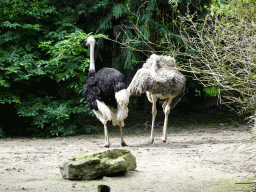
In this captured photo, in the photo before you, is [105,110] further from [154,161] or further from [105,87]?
[154,161]

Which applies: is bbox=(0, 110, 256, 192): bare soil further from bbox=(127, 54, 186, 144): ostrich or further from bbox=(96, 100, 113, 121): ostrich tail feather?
bbox=(127, 54, 186, 144): ostrich

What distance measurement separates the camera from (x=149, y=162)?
716 cm

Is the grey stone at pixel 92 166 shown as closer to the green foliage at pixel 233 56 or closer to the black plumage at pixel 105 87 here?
the green foliage at pixel 233 56

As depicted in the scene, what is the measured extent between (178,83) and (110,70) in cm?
163

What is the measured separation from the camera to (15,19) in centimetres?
1086

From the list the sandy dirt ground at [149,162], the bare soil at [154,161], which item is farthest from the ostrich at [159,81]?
the sandy dirt ground at [149,162]

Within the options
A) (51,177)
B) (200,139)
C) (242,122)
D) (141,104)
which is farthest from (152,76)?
(141,104)

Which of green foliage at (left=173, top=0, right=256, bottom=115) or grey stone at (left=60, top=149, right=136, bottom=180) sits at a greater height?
green foliage at (left=173, top=0, right=256, bottom=115)

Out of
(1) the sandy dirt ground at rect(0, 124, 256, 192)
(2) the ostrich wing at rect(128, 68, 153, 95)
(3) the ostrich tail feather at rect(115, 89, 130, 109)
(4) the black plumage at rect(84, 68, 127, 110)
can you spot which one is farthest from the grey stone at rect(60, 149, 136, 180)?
(2) the ostrich wing at rect(128, 68, 153, 95)

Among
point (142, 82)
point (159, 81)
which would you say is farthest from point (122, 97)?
point (159, 81)

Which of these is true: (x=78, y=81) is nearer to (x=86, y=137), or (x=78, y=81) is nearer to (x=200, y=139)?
(x=86, y=137)

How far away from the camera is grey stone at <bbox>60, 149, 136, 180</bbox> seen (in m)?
5.48

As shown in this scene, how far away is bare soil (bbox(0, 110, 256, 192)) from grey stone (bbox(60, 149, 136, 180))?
4.6 inches

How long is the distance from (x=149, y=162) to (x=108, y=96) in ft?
6.69
